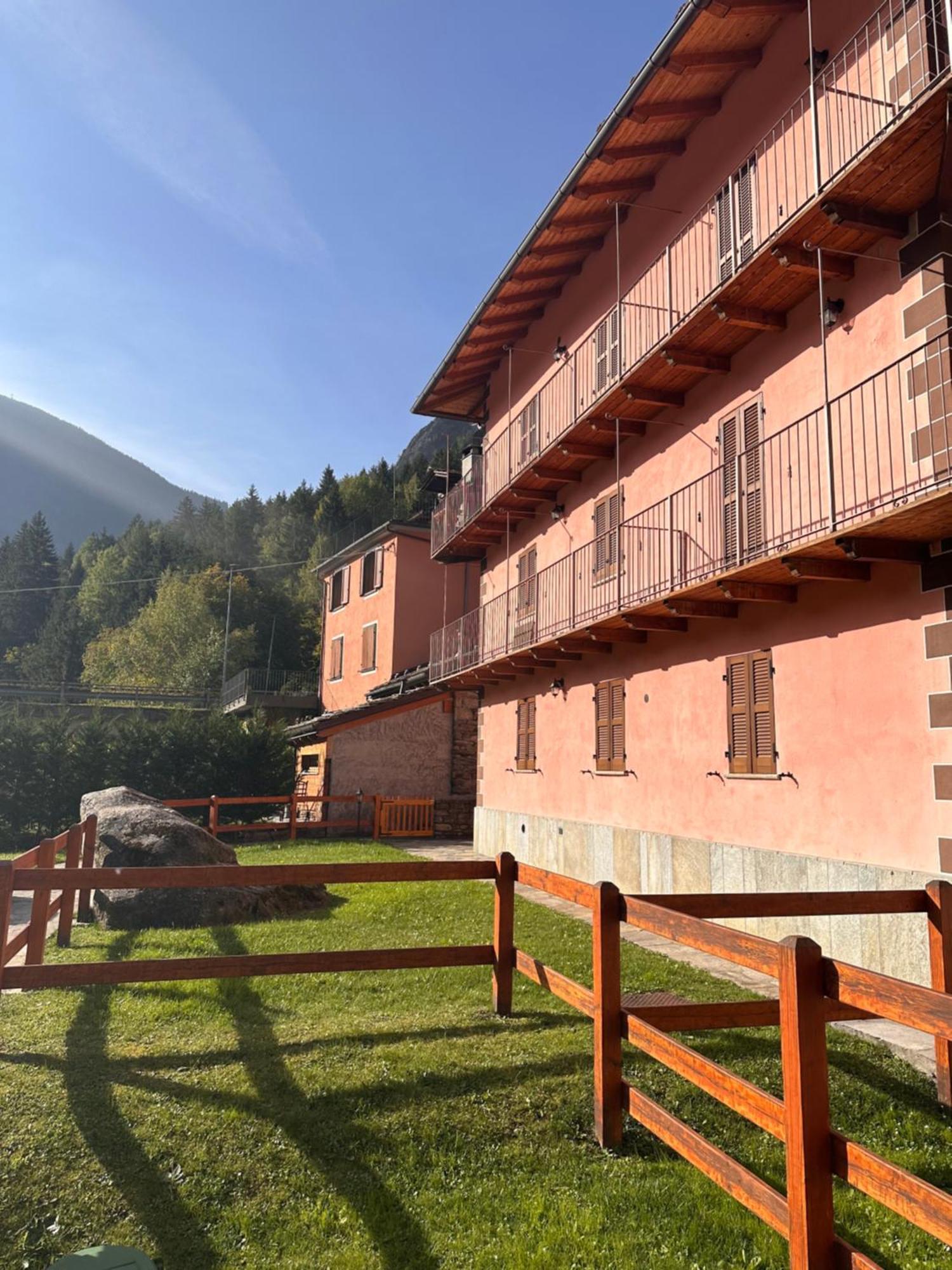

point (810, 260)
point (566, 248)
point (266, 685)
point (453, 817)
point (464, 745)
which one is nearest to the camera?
point (810, 260)

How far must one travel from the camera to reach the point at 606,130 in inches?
451

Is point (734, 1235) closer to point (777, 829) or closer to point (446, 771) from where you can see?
point (777, 829)

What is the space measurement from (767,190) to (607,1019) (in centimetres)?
Answer: 965

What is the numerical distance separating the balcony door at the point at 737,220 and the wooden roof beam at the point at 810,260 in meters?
1.44

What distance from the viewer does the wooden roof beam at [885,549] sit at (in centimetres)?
740

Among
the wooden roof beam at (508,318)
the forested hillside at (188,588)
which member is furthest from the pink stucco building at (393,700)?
the forested hillside at (188,588)

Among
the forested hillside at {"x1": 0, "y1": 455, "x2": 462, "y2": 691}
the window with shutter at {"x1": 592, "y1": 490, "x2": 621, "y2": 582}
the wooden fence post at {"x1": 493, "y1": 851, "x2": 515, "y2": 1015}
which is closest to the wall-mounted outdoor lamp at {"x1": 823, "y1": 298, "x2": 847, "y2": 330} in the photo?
the window with shutter at {"x1": 592, "y1": 490, "x2": 621, "y2": 582}

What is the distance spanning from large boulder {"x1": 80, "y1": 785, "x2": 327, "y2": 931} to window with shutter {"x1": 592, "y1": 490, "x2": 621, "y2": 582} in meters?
6.49

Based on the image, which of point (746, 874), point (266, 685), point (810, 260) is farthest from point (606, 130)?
point (266, 685)

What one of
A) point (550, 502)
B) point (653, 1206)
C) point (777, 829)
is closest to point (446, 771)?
point (550, 502)

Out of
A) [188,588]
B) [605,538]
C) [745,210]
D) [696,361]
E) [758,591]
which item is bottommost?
[758,591]

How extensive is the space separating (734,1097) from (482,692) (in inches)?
659

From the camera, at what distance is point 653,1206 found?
11.1 feet

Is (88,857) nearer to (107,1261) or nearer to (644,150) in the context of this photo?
(107,1261)
